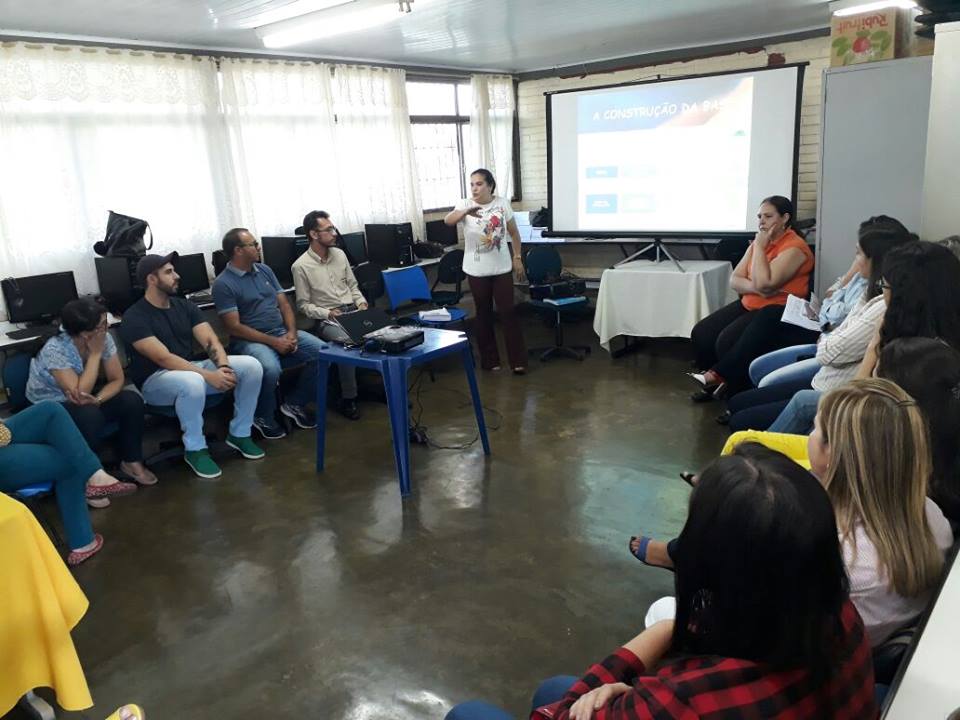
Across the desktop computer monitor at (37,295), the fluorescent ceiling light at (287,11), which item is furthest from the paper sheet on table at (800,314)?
the desktop computer monitor at (37,295)

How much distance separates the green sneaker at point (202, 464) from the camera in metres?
3.71

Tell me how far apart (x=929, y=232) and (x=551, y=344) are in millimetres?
3152

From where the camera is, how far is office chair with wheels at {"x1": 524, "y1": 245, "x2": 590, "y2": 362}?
5535 millimetres

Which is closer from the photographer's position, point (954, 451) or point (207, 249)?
point (954, 451)

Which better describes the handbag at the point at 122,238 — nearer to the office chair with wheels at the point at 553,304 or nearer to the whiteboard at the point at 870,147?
the office chair with wheels at the point at 553,304

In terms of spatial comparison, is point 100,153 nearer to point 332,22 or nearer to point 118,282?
point 118,282

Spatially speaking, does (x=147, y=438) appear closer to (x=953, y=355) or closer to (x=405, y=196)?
(x=405, y=196)

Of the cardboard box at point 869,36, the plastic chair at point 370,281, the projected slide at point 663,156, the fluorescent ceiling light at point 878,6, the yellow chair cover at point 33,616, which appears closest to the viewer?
the yellow chair cover at point 33,616

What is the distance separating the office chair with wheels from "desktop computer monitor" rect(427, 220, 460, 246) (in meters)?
0.80

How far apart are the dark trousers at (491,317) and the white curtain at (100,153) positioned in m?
1.91

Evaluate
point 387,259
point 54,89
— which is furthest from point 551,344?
point 54,89

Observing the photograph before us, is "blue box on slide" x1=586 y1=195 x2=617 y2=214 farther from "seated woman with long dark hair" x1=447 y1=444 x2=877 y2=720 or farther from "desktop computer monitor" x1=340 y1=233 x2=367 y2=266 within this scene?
"seated woman with long dark hair" x1=447 y1=444 x2=877 y2=720

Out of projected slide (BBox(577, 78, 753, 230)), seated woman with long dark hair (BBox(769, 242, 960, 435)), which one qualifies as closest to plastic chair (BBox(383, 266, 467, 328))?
projected slide (BBox(577, 78, 753, 230))

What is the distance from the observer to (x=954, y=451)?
65.8 inches
